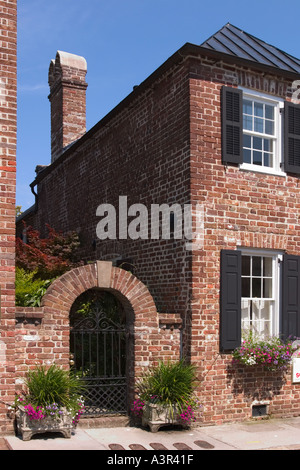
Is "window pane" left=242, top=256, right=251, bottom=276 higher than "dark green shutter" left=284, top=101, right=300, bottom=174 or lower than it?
lower

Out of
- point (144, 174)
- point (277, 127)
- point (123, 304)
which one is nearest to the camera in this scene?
point (123, 304)

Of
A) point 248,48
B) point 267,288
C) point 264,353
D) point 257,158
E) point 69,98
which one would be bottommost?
point 264,353

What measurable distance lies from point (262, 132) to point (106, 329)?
4.69 meters

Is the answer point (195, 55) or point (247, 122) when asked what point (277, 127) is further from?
point (195, 55)

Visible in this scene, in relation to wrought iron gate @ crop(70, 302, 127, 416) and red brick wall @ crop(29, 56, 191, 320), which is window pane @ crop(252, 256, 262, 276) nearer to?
red brick wall @ crop(29, 56, 191, 320)

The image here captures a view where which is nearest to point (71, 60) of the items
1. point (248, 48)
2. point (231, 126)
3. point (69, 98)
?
point (69, 98)

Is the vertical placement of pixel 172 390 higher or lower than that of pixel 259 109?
lower

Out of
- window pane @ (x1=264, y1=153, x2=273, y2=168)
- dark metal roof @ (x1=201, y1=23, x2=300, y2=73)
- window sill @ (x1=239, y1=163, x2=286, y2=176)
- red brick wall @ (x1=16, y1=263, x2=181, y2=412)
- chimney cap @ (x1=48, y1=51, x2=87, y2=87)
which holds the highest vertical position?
chimney cap @ (x1=48, y1=51, x2=87, y2=87)

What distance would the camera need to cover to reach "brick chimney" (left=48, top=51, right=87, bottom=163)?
17.3 metres

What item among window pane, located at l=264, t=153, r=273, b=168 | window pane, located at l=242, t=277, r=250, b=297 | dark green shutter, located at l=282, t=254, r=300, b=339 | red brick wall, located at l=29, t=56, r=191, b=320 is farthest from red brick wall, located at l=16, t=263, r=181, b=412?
window pane, located at l=264, t=153, r=273, b=168

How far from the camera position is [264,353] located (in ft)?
30.6

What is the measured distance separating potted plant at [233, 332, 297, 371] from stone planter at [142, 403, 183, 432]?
1504 millimetres

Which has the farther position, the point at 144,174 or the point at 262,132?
the point at 144,174

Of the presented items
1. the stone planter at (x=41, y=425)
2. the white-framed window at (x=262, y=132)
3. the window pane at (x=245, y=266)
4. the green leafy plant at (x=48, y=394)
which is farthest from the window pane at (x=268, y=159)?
the stone planter at (x=41, y=425)
